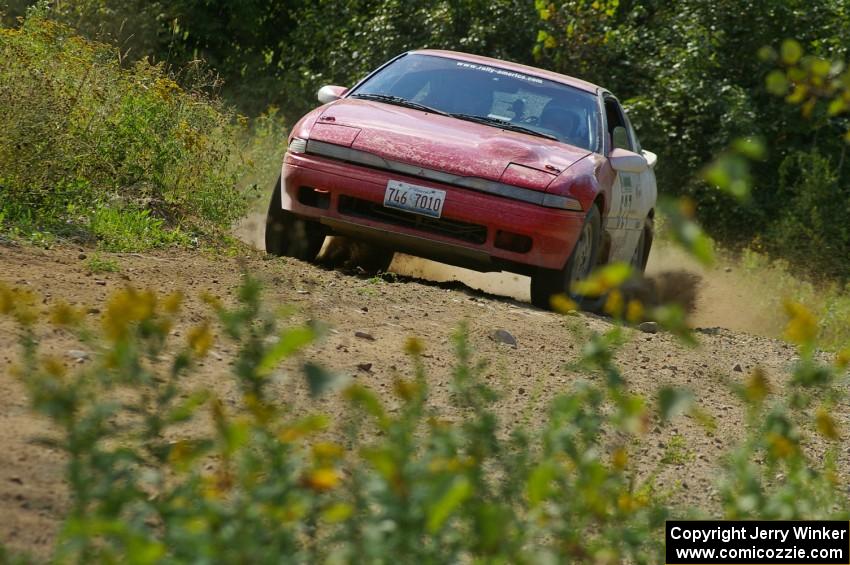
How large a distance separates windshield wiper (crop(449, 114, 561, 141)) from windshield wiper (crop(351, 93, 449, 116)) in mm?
138

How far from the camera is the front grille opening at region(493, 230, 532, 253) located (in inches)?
315

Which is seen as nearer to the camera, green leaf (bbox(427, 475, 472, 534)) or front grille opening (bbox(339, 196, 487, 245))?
green leaf (bbox(427, 475, 472, 534))

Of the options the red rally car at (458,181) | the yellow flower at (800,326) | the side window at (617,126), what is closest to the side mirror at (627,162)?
the red rally car at (458,181)

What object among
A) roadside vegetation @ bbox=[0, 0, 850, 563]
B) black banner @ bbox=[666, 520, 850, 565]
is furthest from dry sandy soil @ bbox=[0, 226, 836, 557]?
black banner @ bbox=[666, 520, 850, 565]

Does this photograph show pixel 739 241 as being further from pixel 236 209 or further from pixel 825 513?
pixel 825 513

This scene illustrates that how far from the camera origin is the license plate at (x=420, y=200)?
7883 millimetres

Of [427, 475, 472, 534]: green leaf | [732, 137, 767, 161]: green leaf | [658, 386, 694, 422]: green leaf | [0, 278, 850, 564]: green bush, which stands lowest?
[0, 278, 850, 564]: green bush

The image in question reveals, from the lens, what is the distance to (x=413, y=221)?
805 cm

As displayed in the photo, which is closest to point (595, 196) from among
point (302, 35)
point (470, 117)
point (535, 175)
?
point (535, 175)

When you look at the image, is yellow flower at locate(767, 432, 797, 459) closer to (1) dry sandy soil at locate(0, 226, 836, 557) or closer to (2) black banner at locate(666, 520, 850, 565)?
(2) black banner at locate(666, 520, 850, 565)

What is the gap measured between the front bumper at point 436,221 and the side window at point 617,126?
4.86 feet

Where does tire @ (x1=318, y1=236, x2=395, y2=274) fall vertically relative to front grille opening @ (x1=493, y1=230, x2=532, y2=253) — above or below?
below

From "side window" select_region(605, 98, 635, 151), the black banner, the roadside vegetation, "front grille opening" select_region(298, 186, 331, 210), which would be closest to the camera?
the roadside vegetation

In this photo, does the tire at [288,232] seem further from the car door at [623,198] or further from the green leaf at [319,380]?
the green leaf at [319,380]
